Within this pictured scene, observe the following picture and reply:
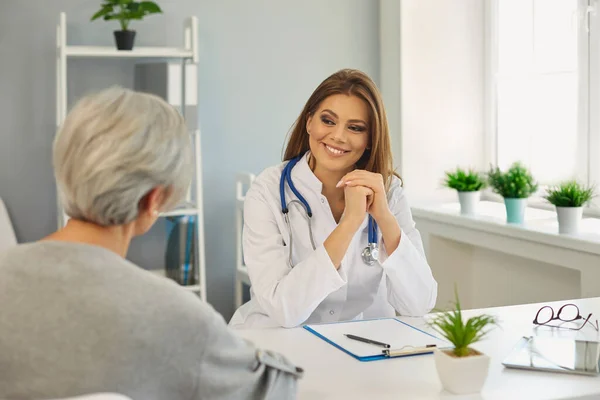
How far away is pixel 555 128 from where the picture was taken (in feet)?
10.8

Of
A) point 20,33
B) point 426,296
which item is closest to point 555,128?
point 426,296

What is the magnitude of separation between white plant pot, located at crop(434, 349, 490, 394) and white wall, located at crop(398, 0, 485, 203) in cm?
237

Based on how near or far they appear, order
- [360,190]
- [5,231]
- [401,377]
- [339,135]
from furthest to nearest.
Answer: [5,231]
[339,135]
[360,190]
[401,377]

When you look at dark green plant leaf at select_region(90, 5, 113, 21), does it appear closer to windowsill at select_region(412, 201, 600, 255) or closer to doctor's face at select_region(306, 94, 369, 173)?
doctor's face at select_region(306, 94, 369, 173)

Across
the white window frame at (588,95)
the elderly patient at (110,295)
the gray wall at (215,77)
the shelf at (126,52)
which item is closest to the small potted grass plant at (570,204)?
the white window frame at (588,95)

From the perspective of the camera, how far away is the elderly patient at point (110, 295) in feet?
3.28

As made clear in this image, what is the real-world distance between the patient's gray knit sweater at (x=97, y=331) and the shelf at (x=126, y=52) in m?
2.24

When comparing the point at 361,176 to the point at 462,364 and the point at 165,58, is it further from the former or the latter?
the point at 165,58

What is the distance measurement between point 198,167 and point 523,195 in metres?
1.32

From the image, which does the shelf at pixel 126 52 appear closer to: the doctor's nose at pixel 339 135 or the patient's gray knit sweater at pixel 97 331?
the doctor's nose at pixel 339 135

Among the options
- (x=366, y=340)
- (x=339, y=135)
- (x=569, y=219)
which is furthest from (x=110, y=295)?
(x=569, y=219)

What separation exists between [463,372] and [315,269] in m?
0.64

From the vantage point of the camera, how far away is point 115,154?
1043 mm

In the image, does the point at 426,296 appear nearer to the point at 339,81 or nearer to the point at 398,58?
the point at 339,81
